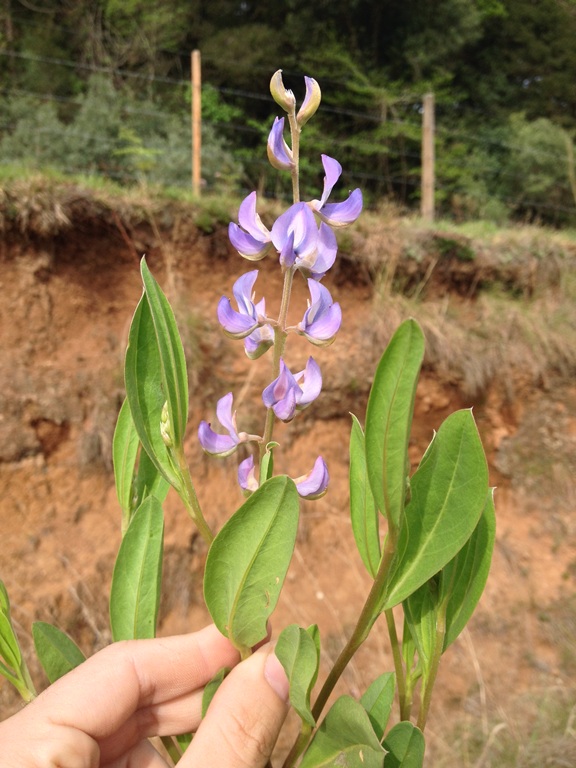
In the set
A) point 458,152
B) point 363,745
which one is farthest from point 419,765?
Answer: point 458,152

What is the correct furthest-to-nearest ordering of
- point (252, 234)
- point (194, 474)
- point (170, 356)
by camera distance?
point (194, 474) → point (252, 234) → point (170, 356)

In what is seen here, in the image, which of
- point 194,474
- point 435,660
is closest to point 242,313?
point 435,660

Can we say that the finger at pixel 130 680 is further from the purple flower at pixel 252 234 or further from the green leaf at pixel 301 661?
the purple flower at pixel 252 234

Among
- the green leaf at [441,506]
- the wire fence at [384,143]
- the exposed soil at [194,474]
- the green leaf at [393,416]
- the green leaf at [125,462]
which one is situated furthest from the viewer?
the wire fence at [384,143]

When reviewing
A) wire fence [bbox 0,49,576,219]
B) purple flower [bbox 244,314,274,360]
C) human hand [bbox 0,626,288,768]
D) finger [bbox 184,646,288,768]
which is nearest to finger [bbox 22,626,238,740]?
human hand [bbox 0,626,288,768]

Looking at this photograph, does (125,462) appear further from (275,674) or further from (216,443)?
(275,674)

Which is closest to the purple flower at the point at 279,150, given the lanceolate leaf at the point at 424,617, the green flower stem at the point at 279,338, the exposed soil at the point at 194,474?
the green flower stem at the point at 279,338
